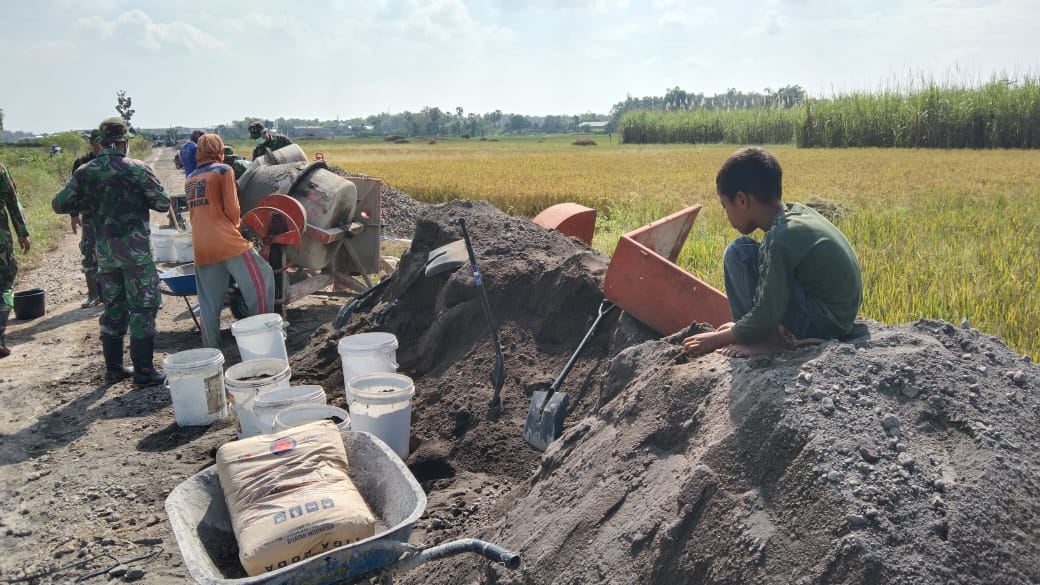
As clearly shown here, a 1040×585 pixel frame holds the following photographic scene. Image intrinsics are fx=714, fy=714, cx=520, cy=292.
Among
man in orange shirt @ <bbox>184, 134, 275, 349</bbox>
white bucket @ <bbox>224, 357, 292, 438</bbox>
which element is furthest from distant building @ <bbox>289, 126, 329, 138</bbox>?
white bucket @ <bbox>224, 357, 292, 438</bbox>

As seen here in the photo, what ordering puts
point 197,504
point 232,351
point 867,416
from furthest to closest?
point 232,351 → point 197,504 → point 867,416

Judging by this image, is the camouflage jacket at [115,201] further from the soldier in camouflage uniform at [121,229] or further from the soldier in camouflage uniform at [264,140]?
the soldier in camouflage uniform at [264,140]

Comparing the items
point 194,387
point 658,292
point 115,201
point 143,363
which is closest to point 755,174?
point 658,292

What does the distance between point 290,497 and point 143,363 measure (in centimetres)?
391

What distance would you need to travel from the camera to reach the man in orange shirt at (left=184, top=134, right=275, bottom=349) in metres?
5.94

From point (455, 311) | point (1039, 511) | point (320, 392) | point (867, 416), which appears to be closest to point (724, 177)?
point (867, 416)

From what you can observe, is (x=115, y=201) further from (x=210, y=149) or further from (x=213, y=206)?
(x=210, y=149)

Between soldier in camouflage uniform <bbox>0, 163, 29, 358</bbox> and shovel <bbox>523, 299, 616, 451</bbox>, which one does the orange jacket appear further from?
shovel <bbox>523, 299, 616, 451</bbox>

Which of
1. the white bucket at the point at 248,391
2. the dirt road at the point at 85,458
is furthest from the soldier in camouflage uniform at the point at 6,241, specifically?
the white bucket at the point at 248,391

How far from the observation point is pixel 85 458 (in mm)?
4734

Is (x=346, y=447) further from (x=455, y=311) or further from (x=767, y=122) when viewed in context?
(x=767, y=122)

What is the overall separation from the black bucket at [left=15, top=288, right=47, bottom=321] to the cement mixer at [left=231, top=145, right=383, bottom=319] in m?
2.75

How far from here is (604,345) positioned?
501cm

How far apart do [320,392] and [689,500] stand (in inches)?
97.8
